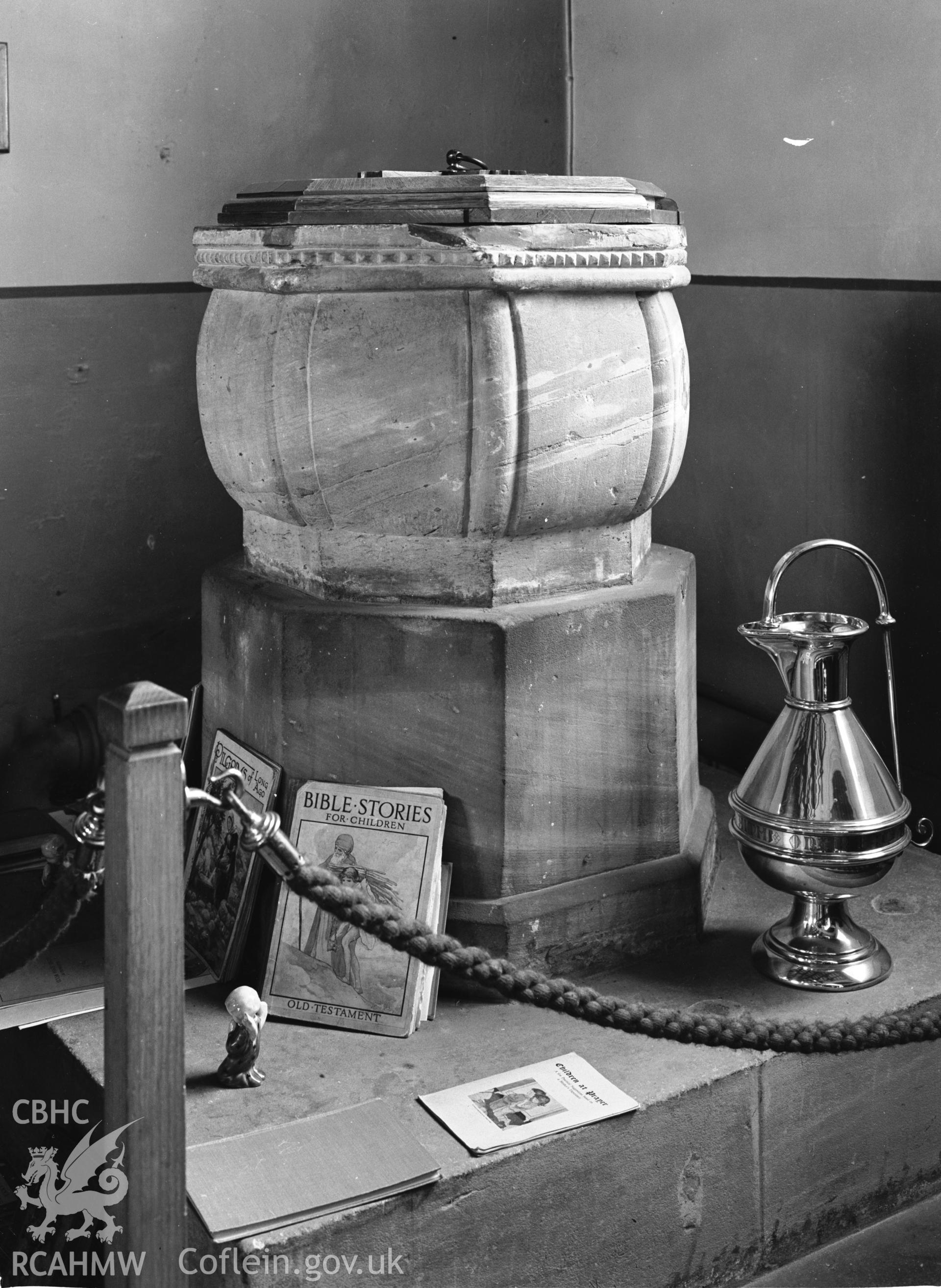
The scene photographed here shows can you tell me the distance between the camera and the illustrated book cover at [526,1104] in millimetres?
2389

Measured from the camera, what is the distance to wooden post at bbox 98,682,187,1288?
1.79 m

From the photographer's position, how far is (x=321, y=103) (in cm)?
411

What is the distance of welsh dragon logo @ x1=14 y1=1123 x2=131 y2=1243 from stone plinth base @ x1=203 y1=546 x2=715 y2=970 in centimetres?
86

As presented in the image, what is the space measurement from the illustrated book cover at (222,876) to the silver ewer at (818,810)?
1.01 metres

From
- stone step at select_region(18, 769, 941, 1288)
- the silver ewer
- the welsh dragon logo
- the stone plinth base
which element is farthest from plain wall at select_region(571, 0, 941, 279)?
the welsh dragon logo

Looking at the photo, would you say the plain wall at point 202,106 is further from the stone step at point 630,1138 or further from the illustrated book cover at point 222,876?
the stone step at point 630,1138

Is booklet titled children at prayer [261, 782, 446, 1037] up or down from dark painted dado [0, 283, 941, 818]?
down

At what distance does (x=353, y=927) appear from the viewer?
2736mm

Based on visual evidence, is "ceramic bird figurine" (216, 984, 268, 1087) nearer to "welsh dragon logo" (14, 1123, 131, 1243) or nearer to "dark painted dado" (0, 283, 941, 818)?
"welsh dragon logo" (14, 1123, 131, 1243)

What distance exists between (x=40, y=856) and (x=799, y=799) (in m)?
1.94

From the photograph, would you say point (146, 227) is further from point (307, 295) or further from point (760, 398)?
point (760, 398)

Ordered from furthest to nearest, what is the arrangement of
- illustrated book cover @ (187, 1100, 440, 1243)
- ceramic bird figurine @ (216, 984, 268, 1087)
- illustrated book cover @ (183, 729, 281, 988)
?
1. illustrated book cover @ (183, 729, 281, 988)
2. ceramic bird figurine @ (216, 984, 268, 1087)
3. illustrated book cover @ (187, 1100, 440, 1243)

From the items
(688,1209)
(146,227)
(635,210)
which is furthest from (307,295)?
(688,1209)

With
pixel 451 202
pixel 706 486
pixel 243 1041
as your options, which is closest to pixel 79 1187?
pixel 243 1041
